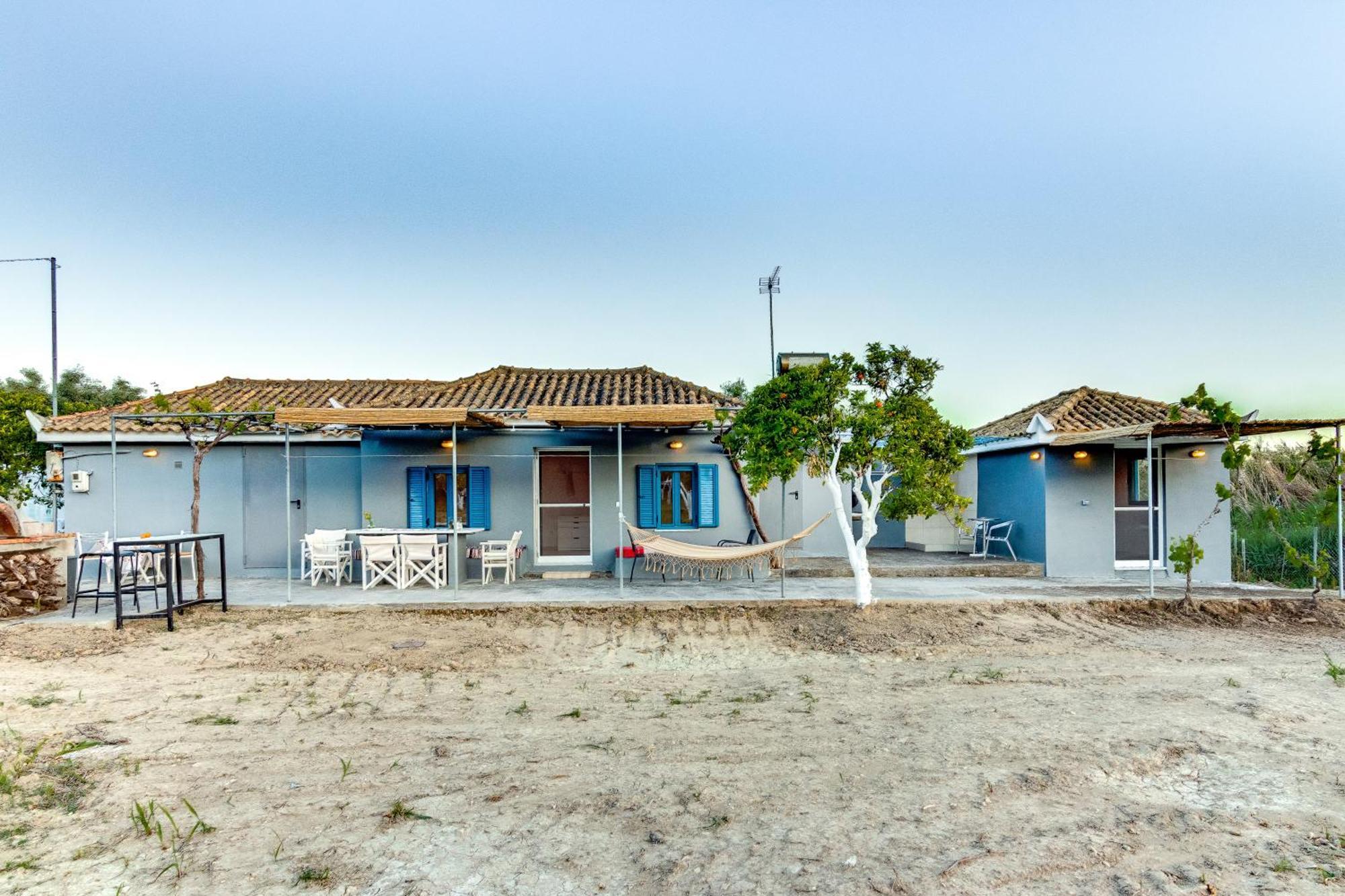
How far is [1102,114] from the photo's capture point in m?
9.44

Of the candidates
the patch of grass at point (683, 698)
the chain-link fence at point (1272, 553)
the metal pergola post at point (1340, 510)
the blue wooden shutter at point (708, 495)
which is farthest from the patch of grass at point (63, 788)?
the chain-link fence at point (1272, 553)

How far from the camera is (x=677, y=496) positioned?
9.24 m

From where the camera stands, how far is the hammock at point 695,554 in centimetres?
743

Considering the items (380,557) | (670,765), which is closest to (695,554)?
(380,557)

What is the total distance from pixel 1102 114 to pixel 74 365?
30.6m

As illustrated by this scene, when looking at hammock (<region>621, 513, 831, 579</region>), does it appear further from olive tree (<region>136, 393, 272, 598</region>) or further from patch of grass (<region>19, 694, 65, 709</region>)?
patch of grass (<region>19, 694, 65, 709</region>)

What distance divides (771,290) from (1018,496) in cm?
981

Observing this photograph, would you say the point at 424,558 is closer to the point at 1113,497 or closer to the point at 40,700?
the point at 40,700

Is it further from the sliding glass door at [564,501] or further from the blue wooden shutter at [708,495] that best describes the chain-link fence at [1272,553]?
the sliding glass door at [564,501]

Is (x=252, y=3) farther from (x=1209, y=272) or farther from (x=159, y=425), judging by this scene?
(x=1209, y=272)

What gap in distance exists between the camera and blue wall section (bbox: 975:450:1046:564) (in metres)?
9.09

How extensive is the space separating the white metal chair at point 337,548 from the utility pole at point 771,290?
37.5 feet

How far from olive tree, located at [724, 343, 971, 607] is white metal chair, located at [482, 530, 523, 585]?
12.4ft

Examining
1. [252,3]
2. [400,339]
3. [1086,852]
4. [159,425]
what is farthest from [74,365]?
[1086,852]
